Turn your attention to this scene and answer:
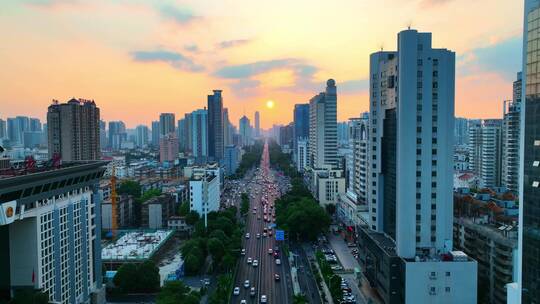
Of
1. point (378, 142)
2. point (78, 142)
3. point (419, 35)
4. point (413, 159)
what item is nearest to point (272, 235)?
point (378, 142)

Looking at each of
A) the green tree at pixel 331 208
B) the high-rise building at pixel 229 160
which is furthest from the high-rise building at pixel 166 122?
the green tree at pixel 331 208

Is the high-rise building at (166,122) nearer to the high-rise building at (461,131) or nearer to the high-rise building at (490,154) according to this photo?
the high-rise building at (461,131)

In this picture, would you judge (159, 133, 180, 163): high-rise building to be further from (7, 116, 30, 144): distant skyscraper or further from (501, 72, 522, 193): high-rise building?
(501, 72, 522, 193): high-rise building

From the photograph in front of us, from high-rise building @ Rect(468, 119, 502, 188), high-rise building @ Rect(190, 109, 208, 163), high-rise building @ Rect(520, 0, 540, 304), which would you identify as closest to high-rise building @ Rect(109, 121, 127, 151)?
high-rise building @ Rect(190, 109, 208, 163)

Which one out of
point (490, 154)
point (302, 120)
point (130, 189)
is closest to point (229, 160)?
point (302, 120)

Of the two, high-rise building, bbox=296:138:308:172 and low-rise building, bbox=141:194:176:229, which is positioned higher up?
high-rise building, bbox=296:138:308:172

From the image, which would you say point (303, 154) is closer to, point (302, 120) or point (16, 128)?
point (302, 120)

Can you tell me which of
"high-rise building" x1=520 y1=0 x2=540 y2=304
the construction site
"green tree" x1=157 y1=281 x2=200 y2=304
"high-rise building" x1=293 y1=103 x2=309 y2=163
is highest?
"high-rise building" x1=293 y1=103 x2=309 y2=163
